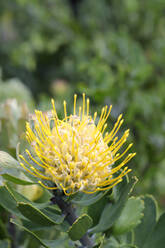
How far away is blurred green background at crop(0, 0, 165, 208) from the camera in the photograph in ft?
4.30

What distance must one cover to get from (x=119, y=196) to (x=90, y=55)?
163cm

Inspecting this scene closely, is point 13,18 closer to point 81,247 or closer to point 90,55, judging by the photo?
point 90,55

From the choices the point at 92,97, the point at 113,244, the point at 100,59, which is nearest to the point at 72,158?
the point at 113,244

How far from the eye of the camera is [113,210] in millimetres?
582

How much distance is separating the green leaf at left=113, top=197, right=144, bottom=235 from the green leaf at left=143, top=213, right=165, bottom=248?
6 centimetres

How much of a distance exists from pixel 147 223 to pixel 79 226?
0.22m

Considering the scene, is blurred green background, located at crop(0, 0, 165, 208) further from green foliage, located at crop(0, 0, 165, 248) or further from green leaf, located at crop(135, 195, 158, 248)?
green leaf, located at crop(135, 195, 158, 248)

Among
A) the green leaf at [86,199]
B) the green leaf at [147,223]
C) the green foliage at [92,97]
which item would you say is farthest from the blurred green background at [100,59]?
the green leaf at [86,199]

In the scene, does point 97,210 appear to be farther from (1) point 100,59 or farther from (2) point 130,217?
(1) point 100,59

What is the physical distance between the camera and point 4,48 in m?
2.35

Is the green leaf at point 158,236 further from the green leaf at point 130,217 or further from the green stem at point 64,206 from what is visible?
the green stem at point 64,206

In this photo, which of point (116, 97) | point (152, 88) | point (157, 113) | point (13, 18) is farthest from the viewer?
point (13, 18)

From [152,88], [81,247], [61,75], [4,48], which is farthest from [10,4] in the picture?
[81,247]

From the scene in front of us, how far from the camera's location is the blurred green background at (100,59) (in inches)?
51.6
